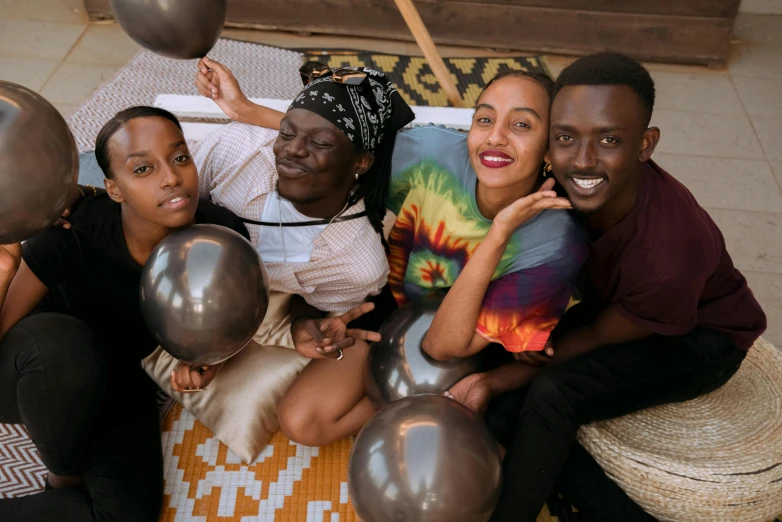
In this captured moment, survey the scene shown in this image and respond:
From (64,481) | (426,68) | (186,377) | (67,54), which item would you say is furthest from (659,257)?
(67,54)

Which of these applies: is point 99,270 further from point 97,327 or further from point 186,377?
point 186,377

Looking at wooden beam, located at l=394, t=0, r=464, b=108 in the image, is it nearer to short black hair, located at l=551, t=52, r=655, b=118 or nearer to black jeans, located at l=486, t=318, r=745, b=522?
short black hair, located at l=551, t=52, r=655, b=118

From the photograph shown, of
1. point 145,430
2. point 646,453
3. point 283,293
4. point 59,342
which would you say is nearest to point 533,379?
point 646,453

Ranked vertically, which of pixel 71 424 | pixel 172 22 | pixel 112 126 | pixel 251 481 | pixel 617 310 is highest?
pixel 172 22

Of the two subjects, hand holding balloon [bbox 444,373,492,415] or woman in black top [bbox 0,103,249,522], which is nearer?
woman in black top [bbox 0,103,249,522]

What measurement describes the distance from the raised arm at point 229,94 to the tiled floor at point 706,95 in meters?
1.43

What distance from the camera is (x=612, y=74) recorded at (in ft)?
4.57

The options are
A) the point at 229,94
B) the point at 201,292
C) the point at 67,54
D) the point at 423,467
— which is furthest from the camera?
the point at 67,54

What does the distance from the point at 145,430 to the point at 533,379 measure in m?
0.92

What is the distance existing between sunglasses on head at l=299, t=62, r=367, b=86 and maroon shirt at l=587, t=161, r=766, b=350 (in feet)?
2.12

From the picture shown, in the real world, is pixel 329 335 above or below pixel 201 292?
below

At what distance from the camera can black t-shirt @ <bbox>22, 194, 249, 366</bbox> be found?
5.17ft

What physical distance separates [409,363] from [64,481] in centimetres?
81

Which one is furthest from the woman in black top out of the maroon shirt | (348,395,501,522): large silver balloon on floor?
the maroon shirt
